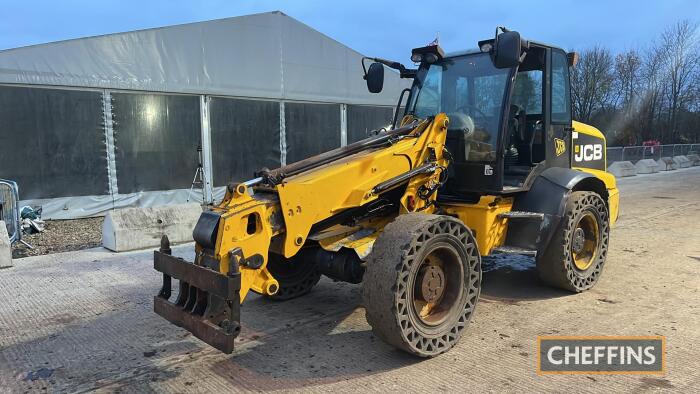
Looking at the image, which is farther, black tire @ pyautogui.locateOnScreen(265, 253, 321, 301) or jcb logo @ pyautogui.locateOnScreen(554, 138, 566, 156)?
jcb logo @ pyautogui.locateOnScreen(554, 138, 566, 156)

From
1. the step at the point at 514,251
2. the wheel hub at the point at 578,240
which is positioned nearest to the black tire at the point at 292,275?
the step at the point at 514,251

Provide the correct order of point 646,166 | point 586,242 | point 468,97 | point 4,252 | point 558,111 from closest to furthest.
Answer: point 468,97, point 558,111, point 586,242, point 4,252, point 646,166

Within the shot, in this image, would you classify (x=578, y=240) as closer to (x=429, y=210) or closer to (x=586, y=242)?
(x=586, y=242)

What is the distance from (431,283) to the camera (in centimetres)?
409

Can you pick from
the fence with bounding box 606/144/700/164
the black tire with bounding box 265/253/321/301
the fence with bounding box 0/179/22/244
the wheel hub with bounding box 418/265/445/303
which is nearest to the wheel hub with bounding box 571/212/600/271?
the wheel hub with bounding box 418/265/445/303

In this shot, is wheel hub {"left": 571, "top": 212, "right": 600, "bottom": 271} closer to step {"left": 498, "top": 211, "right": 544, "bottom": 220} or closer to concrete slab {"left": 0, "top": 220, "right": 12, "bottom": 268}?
step {"left": 498, "top": 211, "right": 544, "bottom": 220}

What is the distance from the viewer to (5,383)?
3.65 meters

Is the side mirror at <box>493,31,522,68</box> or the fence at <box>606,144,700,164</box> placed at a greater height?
the side mirror at <box>493,31,522,68</box>

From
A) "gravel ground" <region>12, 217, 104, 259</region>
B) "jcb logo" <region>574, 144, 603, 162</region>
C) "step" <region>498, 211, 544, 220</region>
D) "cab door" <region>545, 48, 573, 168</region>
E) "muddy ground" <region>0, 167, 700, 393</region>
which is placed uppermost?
"cab door" <region>545, 48, 573, 168</region>

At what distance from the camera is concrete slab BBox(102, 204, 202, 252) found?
778cm

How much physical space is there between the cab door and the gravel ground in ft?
22.9

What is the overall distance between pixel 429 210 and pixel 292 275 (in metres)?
1.58

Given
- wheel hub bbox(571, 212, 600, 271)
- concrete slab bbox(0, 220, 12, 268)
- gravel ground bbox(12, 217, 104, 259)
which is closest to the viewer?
wheel hub bbox(571, 212, 600, 271)

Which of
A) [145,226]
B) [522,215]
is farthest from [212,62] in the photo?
[522,215]
